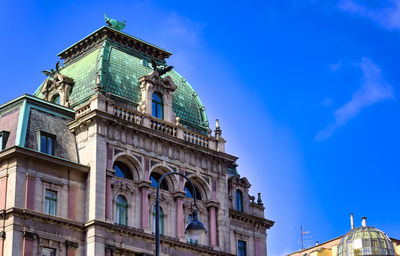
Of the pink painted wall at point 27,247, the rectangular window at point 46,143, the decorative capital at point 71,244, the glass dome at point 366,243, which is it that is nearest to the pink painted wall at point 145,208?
the decorative capital at point 71,244

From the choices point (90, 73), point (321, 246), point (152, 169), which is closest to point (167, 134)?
point (152, 169)

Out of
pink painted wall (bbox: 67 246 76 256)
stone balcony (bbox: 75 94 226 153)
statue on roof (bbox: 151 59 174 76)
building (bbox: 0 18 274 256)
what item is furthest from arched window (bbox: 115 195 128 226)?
statue on roof (bbox: 151 59 174 76)

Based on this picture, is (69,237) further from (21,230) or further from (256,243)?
(256,243)

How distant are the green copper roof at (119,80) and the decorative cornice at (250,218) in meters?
7.07

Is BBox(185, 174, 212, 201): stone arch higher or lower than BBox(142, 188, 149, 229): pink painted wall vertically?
higher

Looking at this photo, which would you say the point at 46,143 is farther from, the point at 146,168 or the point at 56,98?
the point at 56,98

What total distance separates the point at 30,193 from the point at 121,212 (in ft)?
22.5

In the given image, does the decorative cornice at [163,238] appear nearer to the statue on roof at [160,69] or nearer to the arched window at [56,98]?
Answer: the arched window at [56,98]

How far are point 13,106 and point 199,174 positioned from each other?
1452 centimetres

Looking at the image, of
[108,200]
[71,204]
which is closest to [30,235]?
[71,204]

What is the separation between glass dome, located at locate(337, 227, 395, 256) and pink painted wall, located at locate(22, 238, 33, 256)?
42011 mm

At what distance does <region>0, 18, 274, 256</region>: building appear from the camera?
5476cm

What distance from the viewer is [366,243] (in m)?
85.4

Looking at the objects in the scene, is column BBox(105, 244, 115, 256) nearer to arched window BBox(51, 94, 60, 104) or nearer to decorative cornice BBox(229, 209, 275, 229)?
decorative cornice BBox(229, 209, 275, 229)
